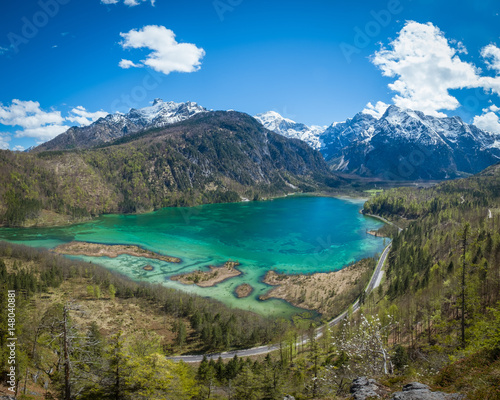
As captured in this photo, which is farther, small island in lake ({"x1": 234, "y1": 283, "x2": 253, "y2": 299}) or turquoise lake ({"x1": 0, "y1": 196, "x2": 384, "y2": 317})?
turquoise lake ({"x1": 0, "y1": 196, "x2": 384, "y2": 317})

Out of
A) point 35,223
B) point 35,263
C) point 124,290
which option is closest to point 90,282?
point 124,290

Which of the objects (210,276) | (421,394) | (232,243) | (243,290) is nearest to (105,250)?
(210,276)

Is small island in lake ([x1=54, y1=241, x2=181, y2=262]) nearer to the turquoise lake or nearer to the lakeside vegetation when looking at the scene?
the turquoise lake

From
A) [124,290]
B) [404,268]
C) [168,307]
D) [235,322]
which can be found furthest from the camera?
[404,268]

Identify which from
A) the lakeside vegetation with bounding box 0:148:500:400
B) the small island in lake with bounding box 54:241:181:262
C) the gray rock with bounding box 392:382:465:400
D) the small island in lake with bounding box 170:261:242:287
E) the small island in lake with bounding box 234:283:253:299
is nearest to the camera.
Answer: the gray rock with bounding box 392:382:465:400

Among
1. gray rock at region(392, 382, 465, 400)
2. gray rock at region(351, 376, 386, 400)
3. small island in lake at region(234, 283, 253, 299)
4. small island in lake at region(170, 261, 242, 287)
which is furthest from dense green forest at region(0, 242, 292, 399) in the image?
gray rock at region(392, 382, 465, 400)

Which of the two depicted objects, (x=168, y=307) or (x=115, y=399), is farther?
(x=168, y=307)

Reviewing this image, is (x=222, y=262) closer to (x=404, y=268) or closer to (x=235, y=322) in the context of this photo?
(x=235, y=322)
